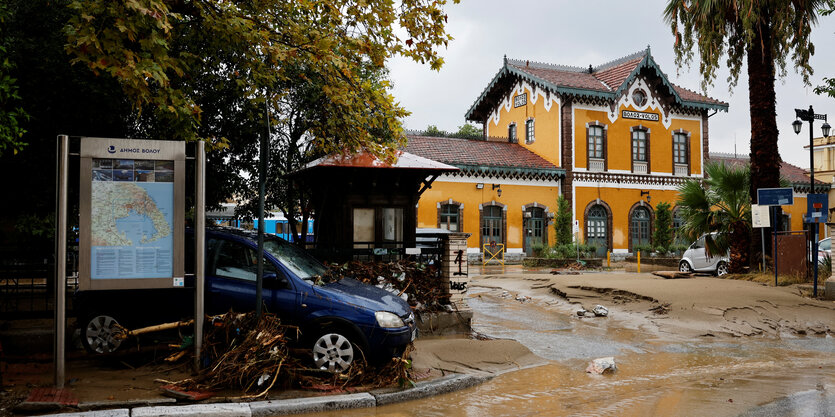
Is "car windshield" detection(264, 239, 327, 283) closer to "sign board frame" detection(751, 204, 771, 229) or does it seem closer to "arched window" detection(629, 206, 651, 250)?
"sign board frame" detection(751, 204, 771, 229)

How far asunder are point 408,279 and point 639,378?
3.77 m

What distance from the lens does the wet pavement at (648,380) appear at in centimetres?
604

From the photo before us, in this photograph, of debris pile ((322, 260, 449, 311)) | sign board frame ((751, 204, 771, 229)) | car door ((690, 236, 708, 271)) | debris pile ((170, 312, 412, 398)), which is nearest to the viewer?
debris pile ((170, 312, 412, 398))

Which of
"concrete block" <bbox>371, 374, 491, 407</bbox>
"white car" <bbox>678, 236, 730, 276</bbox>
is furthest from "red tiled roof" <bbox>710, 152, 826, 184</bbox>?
"concrete block" <bbox>371, 374, 491, 407</bbox>

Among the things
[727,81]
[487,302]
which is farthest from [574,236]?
[487,302]

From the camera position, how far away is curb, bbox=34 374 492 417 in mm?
5406

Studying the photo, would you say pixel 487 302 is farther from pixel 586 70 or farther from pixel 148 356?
pixel 586 70

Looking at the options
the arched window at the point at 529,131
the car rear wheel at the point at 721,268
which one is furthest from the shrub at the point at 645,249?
the car rear wheel at the point at 721,268

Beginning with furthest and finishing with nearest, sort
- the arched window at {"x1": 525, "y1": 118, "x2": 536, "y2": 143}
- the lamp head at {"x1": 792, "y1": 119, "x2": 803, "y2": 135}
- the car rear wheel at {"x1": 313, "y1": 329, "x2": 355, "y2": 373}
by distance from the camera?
the arched window at {"x1": 525, "y1": 118, "x2": 536, "y2": 143}
the lamp head at {"x1": 792, "y1": 119, "x2": 803, "y2": 135}
the car rear wheel at {"x1": 313, "y1": 329, "x2": 355, "y2": 373}

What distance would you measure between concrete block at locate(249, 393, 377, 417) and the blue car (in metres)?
0.60

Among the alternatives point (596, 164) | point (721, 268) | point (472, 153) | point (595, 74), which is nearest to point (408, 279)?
point (721, 268)

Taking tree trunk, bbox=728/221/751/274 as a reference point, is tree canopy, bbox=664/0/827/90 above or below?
above

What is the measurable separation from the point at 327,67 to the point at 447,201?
820 inches

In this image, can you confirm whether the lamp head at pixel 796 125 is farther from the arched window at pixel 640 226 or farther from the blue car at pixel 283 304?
the blue car at pixel 283 304
